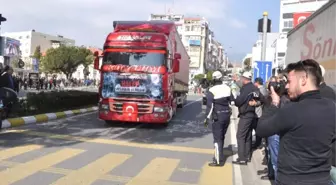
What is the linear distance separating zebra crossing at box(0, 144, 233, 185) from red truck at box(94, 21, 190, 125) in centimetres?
398

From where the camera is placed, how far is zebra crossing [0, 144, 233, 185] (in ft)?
19.4

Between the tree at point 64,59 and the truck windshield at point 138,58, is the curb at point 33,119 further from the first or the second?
the tree at point 64,59

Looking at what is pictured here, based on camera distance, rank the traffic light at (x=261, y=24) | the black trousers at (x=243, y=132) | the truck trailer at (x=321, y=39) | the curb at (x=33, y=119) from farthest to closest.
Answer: the traffic light at (x=261, y=24), the curb at (x=33, y=119), the black trousers at (x=243, y=132), the truck trailer at (x=321, y=39)

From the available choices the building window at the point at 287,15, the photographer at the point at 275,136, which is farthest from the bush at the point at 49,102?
the building window at the point at 287,15

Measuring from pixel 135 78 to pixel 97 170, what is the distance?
18.9 feet

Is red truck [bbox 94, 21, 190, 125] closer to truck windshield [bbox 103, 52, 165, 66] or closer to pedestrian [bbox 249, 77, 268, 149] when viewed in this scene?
truck windshield [bbox 103, 52, 165, 66]

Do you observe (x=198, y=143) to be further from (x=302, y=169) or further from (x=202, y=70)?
(x=202, y=70)

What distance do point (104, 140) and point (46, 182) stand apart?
13.7 feet

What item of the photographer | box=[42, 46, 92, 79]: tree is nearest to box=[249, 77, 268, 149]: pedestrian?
the photographer

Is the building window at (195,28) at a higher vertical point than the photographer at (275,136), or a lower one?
higher

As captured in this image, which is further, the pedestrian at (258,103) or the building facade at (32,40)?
the building facade at (32,40)

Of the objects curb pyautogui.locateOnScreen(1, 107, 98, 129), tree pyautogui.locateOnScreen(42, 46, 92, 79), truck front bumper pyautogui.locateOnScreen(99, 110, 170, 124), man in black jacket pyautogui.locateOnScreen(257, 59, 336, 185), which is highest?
tree pyautogui.locateOnScreen(42, 46, 92, 79)

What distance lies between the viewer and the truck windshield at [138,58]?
12242 millimetres

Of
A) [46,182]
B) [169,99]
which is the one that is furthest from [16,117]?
[46,182]
